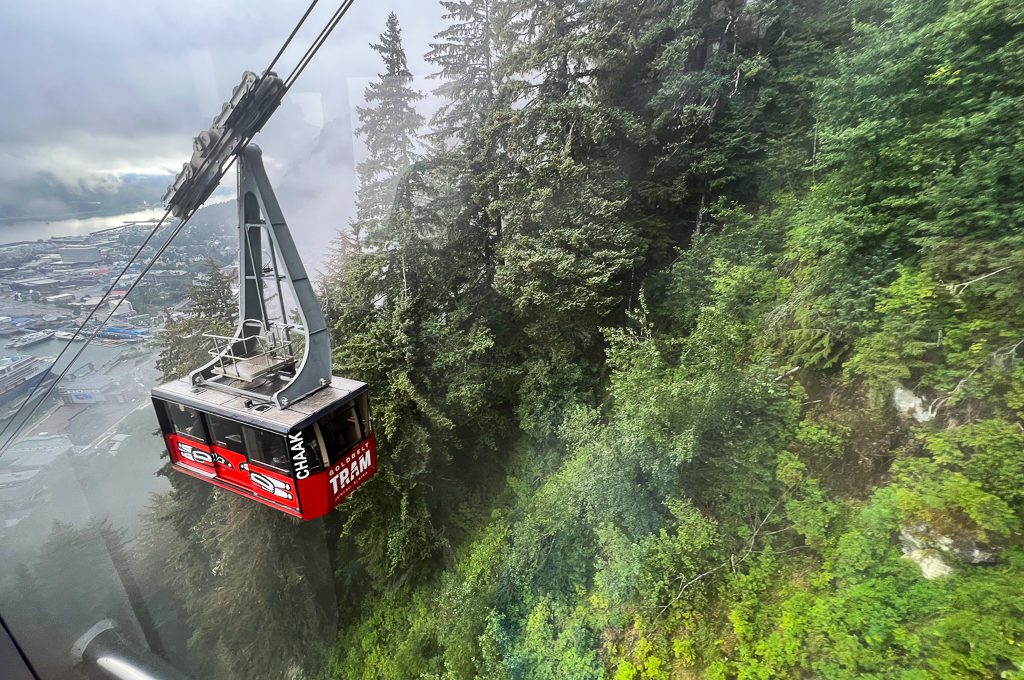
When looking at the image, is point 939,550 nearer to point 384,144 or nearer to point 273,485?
point 273,485

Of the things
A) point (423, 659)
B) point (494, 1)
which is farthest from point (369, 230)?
point (423, 659)

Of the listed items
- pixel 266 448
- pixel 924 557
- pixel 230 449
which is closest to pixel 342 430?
pixel 266 448

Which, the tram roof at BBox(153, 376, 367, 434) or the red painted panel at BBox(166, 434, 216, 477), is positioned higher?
the tram roof at BBox(153, 376, 367, 434)

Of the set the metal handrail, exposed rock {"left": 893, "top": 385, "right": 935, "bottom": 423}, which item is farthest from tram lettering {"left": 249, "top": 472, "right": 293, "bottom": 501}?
exposed rock {"left": 893, "top": 385, "right": 935, "bottom": 423}

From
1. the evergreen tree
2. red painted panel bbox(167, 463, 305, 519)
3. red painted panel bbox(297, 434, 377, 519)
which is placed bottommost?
red painted panel bbox(167, 463, 305, 519)

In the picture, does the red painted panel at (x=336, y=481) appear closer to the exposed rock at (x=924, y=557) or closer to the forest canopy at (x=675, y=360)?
the forest canopy at (x=675, y=360)

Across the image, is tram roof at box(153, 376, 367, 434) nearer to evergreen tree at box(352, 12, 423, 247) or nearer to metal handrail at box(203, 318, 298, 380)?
metal handrail at box(203, 318, 298, 380)

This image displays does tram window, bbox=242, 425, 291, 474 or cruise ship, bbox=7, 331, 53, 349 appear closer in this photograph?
tram window, bbox=242, 425, 291, 474

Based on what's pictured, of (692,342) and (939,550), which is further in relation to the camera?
(692,342)
